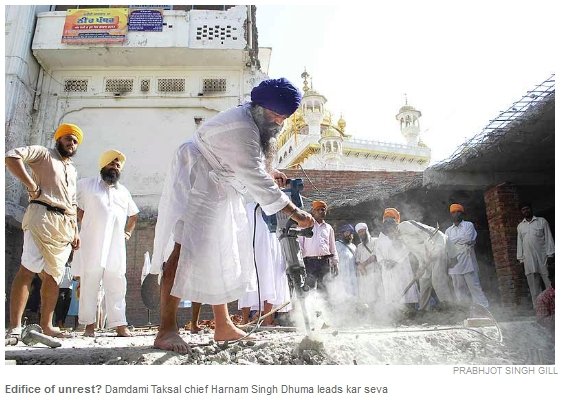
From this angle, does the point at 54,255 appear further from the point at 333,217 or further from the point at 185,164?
the point at 333,217

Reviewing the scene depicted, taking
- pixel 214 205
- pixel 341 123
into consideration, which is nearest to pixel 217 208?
pixel 214 205

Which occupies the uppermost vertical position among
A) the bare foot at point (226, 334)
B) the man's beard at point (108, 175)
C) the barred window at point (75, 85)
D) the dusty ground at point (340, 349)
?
the barred window at point (75, 85)

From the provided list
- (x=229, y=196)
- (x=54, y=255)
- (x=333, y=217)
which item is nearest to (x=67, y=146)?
(x=54, y=255)

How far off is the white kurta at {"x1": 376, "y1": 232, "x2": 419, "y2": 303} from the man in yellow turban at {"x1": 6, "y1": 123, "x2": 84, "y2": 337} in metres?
3.33

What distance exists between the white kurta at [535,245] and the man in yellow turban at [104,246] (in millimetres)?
4232

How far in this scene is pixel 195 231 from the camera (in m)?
1.94

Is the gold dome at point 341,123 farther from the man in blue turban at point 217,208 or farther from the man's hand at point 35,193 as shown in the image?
the man in blue turban at point 217,208

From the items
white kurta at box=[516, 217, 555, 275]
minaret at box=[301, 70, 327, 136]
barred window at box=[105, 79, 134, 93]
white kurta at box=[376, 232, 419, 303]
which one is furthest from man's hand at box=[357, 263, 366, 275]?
minaret at box=[301, 70, 327, 136]

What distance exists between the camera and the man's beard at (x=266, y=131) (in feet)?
6.88

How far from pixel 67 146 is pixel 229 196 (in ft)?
4.59

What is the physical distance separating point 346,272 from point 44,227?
3.26 m

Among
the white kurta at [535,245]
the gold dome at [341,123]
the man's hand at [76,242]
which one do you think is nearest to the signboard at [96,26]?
the man's hand at [76,242]

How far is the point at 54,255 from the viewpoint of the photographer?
102 inches

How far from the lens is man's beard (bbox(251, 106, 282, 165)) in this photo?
6.88 feet
